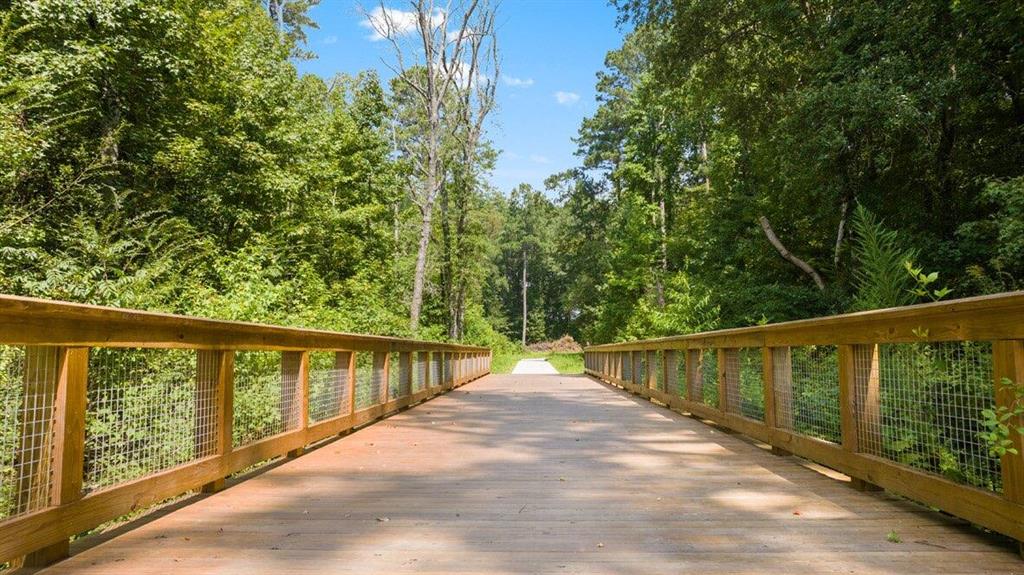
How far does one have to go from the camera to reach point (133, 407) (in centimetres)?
302

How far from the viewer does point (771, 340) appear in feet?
13.8

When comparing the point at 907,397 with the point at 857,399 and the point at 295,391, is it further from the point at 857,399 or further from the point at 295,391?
the point at 295,391

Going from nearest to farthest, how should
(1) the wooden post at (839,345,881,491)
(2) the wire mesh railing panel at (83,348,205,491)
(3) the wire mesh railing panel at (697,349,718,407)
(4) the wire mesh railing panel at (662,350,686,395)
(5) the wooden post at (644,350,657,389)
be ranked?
1. (2) the wire mesh railing panel at (83,348,205,491)
2. (1) the wooden post at (839,345,881,491)
3. (3) the wire mesh railing panel at (697,349,718,407)
4. (4) the wire mesh railing panel at (662,350,686,395)
5. (5) the wooden post at (644,350,657,389)

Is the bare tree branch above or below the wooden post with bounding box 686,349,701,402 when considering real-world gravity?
above

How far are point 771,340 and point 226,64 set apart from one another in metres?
13.0

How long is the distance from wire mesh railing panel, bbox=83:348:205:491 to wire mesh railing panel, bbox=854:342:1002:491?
345 centimetres

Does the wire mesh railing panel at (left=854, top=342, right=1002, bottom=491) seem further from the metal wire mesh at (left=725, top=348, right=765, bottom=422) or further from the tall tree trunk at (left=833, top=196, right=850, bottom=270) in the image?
the tall tree trunk at (left=833, top=196, right=850, bottom=270)

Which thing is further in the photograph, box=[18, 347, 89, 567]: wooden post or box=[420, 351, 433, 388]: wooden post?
box=[420, 351, 433, 388]: wooden post

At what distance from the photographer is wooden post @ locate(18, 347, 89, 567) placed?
209cm

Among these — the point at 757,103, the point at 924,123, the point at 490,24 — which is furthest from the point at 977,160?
the point at 490,24

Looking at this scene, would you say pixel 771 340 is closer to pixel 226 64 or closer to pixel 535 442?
pixel 535 442

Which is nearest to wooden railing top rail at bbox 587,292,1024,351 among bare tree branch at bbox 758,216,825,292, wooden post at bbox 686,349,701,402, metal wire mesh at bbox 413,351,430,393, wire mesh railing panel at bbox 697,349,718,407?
wire mesh railing panel at bbox 697,349,718,407

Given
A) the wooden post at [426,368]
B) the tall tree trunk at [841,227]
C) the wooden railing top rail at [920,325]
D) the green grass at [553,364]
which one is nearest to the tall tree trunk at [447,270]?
the green grass at [553,364]

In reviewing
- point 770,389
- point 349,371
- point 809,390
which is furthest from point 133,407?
point 770,389
